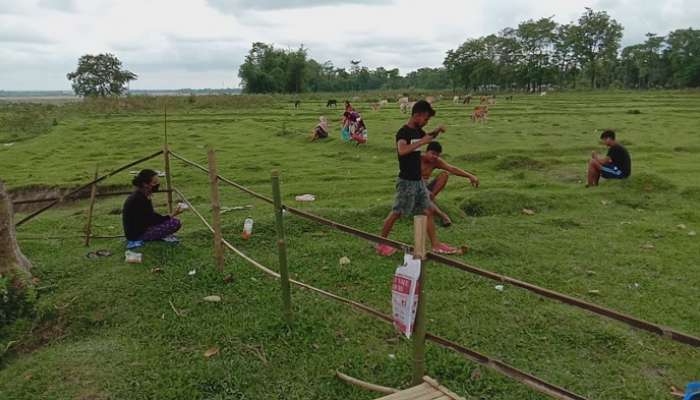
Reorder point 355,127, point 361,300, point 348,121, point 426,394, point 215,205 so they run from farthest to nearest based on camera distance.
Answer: point 348,121
point 355,127
point 215,205
point 361,300
point 426,394

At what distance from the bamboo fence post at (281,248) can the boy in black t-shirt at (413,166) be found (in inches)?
53.2

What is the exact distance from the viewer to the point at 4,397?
12.0ft

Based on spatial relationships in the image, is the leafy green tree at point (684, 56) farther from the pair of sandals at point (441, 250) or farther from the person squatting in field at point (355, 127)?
the pair of sandals at point (441, 250)

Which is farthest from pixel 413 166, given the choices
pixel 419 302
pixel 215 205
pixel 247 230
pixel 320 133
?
pixel 320 133

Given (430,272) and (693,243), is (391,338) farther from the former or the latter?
(693,243)

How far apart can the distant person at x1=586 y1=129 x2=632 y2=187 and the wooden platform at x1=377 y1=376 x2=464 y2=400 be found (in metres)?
7.50

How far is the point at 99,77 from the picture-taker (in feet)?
197

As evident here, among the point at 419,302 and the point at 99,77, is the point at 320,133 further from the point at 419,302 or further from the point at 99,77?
the point at 99,77

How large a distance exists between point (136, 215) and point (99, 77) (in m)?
61.2

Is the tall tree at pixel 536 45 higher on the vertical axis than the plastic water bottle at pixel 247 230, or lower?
higher

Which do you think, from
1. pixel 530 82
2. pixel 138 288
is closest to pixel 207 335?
pixel 138 288

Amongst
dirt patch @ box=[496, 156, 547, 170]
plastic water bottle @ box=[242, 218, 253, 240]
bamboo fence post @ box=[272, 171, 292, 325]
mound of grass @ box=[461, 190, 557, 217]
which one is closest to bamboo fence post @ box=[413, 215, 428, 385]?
bamboo fence post @ box=[272, 171, 292, 325]

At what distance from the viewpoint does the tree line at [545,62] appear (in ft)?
201

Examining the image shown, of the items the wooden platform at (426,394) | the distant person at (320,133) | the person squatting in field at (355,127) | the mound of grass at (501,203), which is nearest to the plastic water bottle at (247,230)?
the mound of grass at (501,203)
